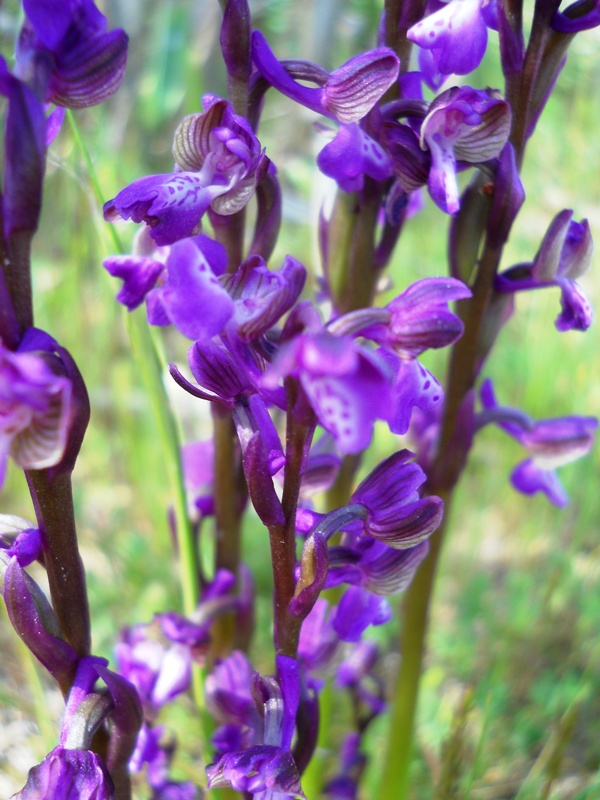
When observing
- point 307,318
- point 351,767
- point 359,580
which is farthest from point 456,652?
point 307,318

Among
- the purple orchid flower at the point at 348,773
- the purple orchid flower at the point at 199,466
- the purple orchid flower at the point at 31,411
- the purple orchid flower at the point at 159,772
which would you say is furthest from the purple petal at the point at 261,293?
the purple orchid flower at the point at 348,773

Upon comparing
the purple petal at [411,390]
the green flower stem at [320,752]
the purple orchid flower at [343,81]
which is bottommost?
the green flower stem at [320,752]

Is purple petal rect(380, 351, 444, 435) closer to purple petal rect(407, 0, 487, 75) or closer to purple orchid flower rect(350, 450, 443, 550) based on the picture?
purple orchid flower rect(350, 450, 443, 550)

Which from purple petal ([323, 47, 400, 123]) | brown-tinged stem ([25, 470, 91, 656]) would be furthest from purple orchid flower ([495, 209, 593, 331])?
brown-tinged stem ([25, 470, 91, 656])

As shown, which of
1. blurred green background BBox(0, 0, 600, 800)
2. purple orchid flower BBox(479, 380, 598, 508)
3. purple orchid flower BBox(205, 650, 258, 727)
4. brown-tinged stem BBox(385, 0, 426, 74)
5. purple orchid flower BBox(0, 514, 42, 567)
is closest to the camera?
purple orchid flower BBox(0, 514, 42, 567)

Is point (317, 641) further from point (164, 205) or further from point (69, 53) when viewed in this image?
point (69, 53)

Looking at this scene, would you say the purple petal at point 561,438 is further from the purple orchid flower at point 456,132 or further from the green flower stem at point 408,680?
the purple orchid flower at point 456,132

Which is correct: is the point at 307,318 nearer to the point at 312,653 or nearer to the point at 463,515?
the point at 312,653
